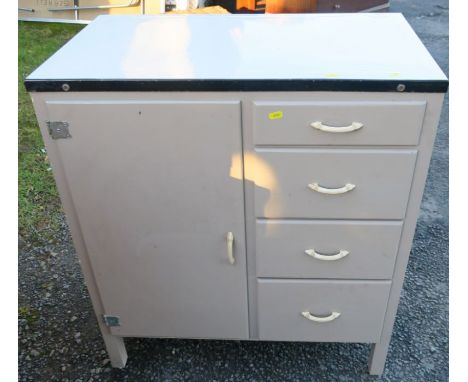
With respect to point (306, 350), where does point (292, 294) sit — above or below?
above

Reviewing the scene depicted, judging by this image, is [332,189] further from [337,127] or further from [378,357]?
[378,357]

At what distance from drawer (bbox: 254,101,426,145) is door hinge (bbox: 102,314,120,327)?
0.88 meters

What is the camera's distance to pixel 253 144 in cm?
134

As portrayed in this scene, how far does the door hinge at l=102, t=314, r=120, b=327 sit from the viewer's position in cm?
173

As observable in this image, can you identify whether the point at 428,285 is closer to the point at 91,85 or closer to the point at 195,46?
the point at 195,46

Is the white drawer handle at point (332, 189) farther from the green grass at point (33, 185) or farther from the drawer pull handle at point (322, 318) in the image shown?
the green grass at point (33, 185)

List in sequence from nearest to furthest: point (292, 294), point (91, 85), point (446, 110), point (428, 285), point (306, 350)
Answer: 1. point (91, 85)
2. point (292, 294)
3. point (306, 350)
4. point (428, 285)
5. point (446, 110)

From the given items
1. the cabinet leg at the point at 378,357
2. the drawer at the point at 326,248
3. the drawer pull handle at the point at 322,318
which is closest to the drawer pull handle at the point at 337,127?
the drawer at the point at 326,248

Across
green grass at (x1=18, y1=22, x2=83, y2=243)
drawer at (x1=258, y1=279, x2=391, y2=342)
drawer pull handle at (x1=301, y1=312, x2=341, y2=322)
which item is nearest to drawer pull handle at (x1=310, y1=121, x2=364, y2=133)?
drawer at (x1=258, y1=279, x2=391, y2=342)

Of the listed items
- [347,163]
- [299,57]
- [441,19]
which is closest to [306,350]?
[347,163]

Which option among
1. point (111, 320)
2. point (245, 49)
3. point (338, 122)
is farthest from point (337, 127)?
point (111, 320)

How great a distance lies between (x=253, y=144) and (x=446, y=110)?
2.72 m

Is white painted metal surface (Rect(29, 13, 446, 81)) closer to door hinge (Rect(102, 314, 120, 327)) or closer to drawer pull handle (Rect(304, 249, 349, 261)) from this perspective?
drawer pull handle (Rect(304, 249, 349, 261))

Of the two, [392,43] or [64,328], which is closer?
[392,43]
